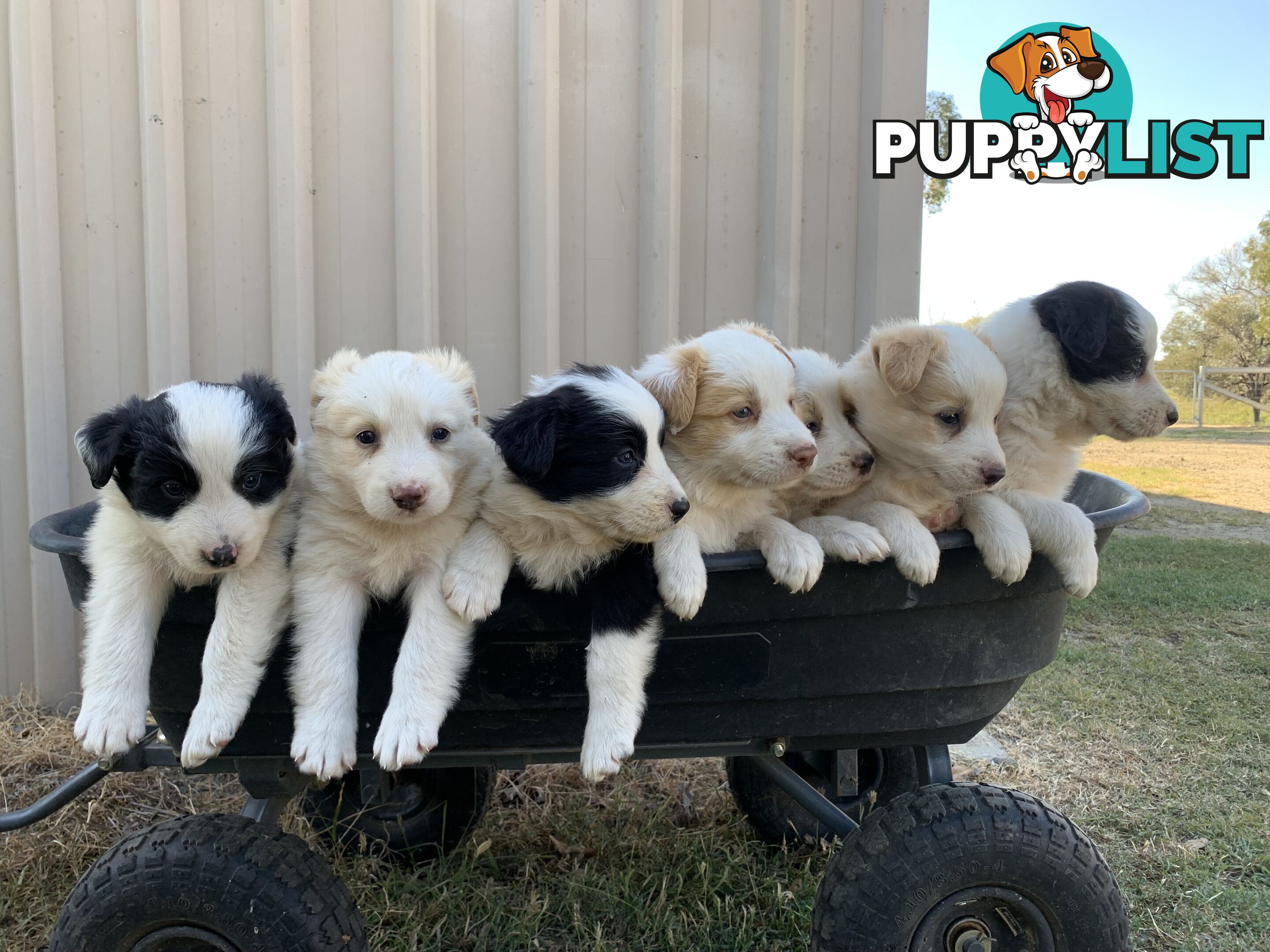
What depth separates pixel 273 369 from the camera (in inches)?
155

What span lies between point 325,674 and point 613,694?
2.00 ft

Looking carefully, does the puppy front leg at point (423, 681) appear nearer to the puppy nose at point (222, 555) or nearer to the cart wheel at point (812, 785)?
the puppy nose at point (222, 555)

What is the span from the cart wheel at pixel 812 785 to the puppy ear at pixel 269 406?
171 centimetres

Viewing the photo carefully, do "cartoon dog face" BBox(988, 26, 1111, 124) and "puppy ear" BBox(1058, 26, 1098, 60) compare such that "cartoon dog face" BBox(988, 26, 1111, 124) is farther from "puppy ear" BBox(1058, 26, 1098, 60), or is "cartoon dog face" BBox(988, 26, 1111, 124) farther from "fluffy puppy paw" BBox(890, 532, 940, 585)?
"fluffy puppy paw" BBox(890, 532, 940, 585)

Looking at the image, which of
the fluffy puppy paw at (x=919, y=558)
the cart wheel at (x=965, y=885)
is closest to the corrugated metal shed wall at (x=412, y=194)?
the fluffy puppy paw at (x=919, y=558)

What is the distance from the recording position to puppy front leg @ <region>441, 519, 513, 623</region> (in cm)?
177

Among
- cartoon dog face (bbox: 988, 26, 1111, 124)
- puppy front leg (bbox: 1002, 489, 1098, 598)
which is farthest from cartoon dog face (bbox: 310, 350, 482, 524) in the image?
cartoon dog face (bbox: 988, 26, 1111, 124)

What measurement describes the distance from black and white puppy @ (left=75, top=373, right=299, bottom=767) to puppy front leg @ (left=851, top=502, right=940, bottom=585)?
1.34 metres

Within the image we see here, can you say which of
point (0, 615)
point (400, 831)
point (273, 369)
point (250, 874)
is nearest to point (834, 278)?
point (273, 369)

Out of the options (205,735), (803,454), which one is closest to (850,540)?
(803,454)

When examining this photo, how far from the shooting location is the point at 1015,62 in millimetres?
7070

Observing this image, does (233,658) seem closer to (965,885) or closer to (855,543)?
(855,543)

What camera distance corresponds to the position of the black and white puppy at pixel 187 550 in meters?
1.73

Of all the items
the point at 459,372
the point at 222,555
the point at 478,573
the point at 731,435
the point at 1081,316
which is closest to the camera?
the point at 222,555
